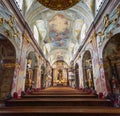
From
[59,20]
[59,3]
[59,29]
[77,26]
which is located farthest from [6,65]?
[59,29]

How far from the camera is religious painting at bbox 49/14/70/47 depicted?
13.9 metres

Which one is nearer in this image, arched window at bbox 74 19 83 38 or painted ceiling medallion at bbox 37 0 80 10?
painted ceiling medallion at bbox 37 0 80 10

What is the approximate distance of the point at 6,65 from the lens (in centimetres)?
740

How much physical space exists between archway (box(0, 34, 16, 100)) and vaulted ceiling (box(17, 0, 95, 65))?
10.6 ft

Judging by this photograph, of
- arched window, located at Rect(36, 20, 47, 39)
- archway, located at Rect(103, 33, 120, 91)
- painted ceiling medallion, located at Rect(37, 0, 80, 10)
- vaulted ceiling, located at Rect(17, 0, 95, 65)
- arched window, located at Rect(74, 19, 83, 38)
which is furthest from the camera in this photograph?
arched window, located at Rect(36, 20, 47, 39)

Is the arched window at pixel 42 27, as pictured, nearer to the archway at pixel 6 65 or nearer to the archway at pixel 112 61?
the archway at pixel 6 65

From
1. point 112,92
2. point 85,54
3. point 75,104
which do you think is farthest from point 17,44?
point 85,54

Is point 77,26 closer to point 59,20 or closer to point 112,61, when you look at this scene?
point 59,20

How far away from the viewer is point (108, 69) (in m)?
7.67

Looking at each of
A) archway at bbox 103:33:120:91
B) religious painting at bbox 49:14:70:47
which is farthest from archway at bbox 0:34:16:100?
religious painting at bbox 49:14:70:47

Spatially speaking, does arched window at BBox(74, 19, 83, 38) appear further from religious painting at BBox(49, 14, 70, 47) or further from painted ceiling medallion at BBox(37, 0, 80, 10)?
painted ceiling medallion at BBox(37, 0, 80, 10)

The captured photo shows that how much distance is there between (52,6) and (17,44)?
327 cm

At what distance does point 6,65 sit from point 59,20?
879 cm

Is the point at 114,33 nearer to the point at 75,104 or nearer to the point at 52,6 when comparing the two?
the point at 52,6
